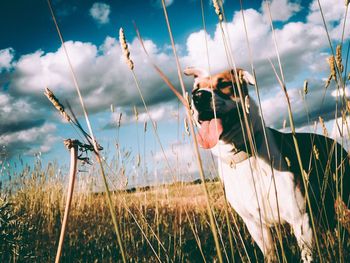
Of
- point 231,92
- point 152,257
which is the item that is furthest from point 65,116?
point 231,92

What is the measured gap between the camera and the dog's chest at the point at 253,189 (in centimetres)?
252

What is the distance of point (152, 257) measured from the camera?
7.79 ft

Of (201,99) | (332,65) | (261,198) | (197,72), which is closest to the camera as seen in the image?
(332,65)

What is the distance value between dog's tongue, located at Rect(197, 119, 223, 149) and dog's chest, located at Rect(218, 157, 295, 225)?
0.24m

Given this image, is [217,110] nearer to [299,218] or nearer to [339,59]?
[299,218]

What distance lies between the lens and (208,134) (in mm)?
2732

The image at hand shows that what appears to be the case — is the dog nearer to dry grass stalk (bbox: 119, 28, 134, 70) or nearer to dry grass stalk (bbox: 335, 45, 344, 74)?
dry grass stalk (bbox: 335, 45, 344, 74)

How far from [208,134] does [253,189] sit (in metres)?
0.65

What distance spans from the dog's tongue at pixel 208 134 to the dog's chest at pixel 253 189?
241 millimetres

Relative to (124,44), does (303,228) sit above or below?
below

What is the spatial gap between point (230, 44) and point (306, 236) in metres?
1.80

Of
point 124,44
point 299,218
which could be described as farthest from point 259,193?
point 124,44

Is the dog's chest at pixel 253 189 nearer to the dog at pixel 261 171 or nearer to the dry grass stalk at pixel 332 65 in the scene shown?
the dog at pixel 261 171

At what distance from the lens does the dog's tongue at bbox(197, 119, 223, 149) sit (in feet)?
8.62
